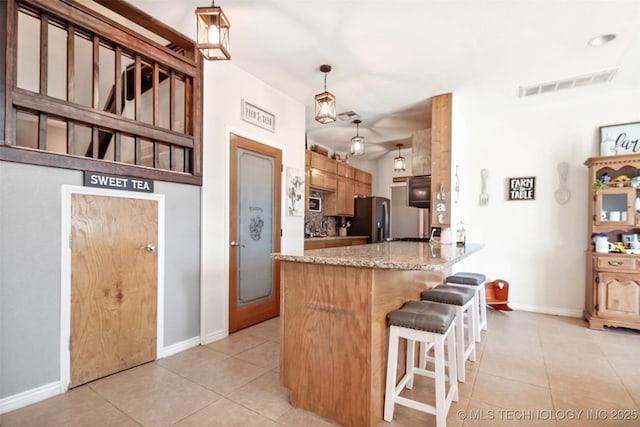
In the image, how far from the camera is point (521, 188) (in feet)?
14.2

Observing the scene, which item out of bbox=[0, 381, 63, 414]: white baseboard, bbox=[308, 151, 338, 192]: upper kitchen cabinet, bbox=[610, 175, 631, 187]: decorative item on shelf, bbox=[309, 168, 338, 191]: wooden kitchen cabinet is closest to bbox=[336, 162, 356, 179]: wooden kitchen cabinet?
bbox=[308, 151, 338, 192]: upper kitchen cabinet

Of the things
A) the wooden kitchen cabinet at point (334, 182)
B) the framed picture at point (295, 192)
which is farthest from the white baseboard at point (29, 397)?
the wooden kitchen cabinet at point (334, 182)

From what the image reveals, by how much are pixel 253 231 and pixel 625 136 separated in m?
4.64

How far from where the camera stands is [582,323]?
371 cm

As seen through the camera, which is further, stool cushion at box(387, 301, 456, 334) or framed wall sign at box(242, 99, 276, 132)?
framed wall sign at box(242, 99, 276, 132)

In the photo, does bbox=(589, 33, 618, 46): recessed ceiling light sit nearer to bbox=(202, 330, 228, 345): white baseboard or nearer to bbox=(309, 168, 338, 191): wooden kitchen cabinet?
bbox=(309, 168, 338, 191): wooden kitchen cabinet

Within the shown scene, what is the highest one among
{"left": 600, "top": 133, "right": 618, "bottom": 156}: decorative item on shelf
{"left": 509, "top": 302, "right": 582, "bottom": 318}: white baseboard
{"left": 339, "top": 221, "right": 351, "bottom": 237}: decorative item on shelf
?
{"left": 600, "top": 133, "right": 618, "bottom": 156}: decorative item on shelf

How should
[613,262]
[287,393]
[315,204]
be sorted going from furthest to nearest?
1. [315,204]
2. [613,262]
3. [287,393]

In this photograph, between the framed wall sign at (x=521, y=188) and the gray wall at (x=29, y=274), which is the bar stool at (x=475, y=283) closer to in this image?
the framed wall sign at (x=521, y=188)

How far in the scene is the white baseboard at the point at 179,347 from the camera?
2.72 m

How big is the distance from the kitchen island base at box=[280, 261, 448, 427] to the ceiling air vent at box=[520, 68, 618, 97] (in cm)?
320

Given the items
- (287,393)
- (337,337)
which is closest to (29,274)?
(287,393)

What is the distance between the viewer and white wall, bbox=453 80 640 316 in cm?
397

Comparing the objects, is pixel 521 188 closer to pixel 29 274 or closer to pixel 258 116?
pixel 258 116
